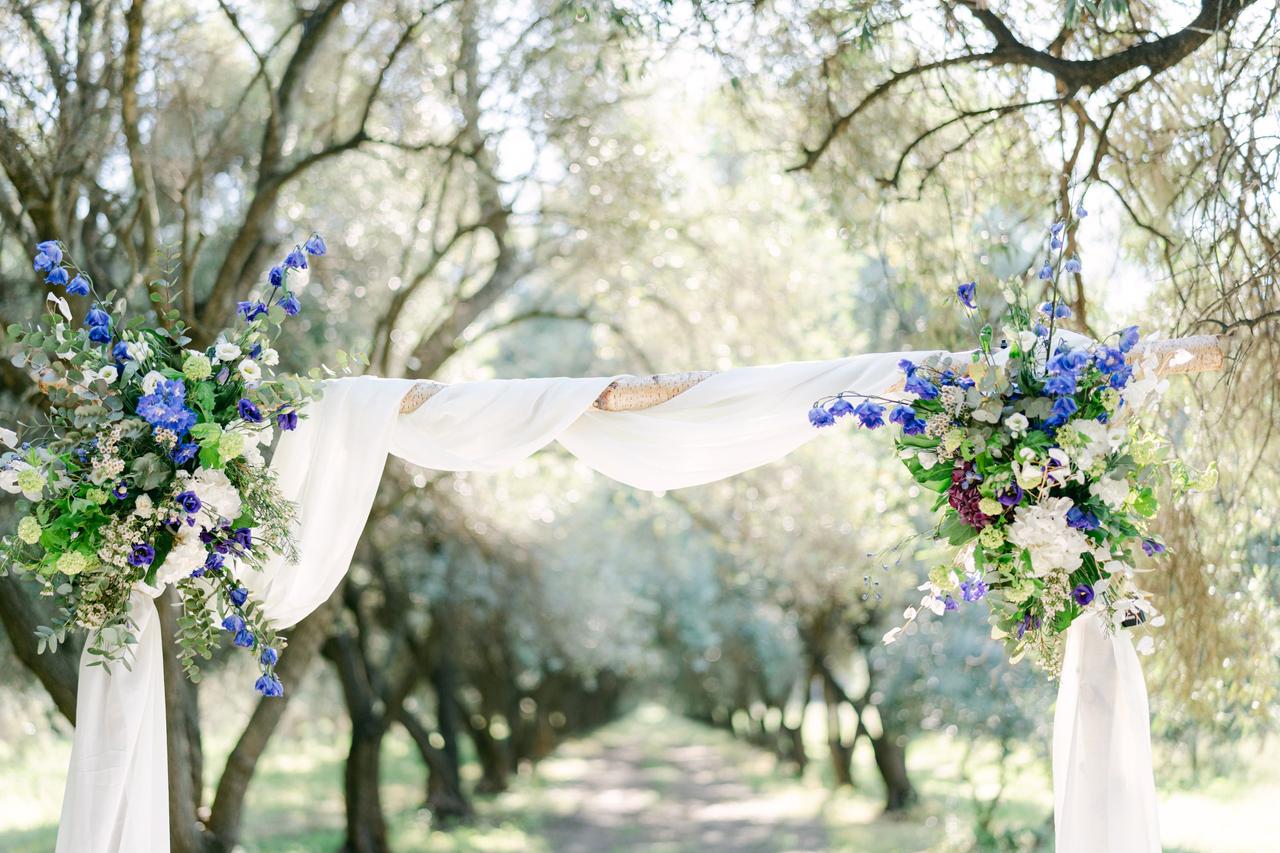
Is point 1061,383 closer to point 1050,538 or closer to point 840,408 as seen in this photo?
point 1050,538

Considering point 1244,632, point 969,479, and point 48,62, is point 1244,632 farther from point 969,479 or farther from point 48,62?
point 48,62

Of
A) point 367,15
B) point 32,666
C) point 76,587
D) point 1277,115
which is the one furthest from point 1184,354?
point 367,15

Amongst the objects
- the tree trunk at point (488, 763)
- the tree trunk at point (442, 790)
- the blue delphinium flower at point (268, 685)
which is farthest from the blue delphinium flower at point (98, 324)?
the tree trunk at point (488, 763)

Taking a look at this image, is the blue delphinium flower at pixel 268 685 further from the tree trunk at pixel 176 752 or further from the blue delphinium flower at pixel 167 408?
the tree trunk at pixel 176 752

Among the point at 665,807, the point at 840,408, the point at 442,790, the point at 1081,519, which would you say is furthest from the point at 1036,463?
the point at 665,807

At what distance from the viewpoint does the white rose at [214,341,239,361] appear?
410 centimetres

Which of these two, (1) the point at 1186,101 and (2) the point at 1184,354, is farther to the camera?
(1) the point at 1186,101

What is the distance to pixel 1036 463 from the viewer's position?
12.5 feet

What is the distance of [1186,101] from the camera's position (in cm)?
600

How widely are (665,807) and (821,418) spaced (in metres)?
14.2

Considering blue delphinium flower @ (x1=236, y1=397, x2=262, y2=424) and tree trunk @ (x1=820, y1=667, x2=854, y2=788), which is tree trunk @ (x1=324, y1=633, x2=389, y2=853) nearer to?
tree trunk @ (x1=820, y1=667, x2=854, y2=788)

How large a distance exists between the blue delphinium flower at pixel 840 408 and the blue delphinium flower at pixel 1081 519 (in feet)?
2.44

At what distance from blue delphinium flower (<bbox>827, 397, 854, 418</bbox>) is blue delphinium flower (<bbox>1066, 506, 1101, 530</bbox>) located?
2.44 feet

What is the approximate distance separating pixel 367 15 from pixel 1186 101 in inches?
205
